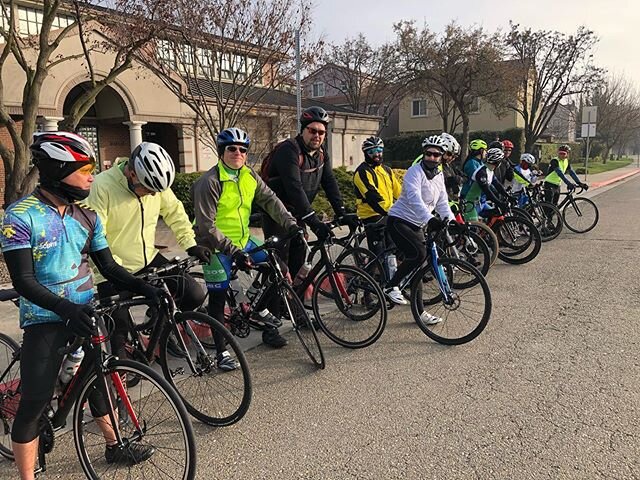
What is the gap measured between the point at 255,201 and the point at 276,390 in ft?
5.47

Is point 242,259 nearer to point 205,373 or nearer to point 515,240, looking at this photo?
point 205,373

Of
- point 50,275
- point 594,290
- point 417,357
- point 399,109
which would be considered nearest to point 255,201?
point 417,357

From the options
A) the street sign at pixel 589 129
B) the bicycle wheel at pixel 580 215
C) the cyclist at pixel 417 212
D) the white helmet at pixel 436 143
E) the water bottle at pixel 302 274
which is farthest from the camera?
the street sign at pixel 589 129

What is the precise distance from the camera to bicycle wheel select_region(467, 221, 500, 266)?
23.1ft

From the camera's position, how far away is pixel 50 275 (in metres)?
2.52

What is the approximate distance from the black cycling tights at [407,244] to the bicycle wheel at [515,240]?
3.17 m

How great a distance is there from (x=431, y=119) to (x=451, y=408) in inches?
1787

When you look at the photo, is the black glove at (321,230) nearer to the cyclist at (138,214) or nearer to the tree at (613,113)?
the cyclist at (138,214)

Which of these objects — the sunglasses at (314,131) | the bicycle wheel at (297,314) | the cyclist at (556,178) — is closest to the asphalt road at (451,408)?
the bicycle wheel at (297,314)

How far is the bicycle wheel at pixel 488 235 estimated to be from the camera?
7031mm

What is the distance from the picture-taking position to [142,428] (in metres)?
2.81

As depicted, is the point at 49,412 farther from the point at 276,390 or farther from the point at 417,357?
the point at 417,357

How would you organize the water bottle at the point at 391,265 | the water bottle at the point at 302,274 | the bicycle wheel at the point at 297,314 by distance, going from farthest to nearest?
the water bottle at the point at 391,265 → the water bottle at the point at 302,274 → the bicycle wheel at the point at 297,314

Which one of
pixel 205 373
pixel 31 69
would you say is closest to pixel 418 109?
pixel 31 69
